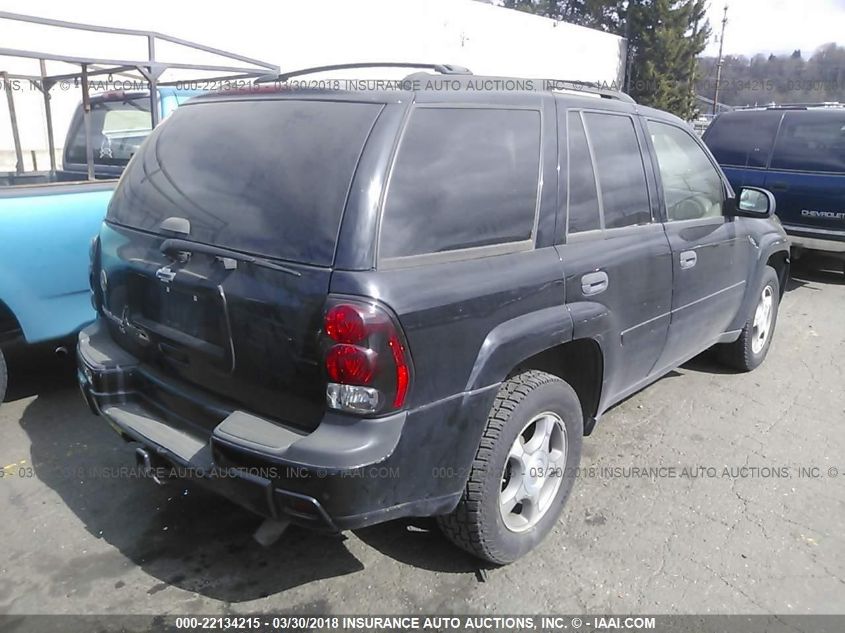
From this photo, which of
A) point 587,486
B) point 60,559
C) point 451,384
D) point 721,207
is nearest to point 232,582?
point 60,559

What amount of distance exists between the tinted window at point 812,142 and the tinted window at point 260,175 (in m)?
Result: 6.96

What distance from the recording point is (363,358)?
2143 millimetres

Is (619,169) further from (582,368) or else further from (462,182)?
(462,182)

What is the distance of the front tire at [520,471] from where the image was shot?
8.49 feet

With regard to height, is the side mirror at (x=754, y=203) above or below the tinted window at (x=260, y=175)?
below

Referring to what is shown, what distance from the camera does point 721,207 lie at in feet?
13.9

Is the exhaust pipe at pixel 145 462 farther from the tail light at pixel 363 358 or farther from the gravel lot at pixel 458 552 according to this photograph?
the tail light at pixel 363 358

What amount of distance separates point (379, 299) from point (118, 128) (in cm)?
418

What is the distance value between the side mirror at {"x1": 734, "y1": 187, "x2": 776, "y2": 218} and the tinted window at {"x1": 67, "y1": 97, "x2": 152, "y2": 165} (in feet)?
13.9

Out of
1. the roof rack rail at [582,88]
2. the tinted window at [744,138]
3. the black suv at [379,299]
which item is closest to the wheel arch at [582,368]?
the black suv at [379,299]

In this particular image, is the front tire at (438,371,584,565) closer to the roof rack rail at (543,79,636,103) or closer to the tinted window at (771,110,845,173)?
the roof rack rail at (543,79,636,103)

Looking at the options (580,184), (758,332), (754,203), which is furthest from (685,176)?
(758,332)

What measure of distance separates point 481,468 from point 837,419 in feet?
9.93

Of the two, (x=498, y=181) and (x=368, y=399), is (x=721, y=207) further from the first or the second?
(x=368, y=399)
